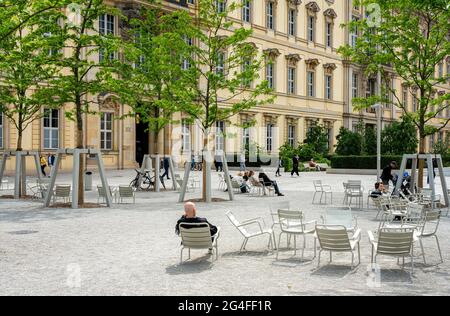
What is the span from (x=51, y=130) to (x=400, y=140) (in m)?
25.1

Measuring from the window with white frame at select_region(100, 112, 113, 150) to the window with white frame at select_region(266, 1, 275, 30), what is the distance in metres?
16.8

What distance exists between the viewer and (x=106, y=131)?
125 ft

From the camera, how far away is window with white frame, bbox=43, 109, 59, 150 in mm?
34812

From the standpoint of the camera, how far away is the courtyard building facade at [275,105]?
119ft

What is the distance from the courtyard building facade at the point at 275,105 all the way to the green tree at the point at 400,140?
571 centimetres

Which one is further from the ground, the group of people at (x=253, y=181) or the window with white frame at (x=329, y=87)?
the window with white frame at (x=329, y=87)

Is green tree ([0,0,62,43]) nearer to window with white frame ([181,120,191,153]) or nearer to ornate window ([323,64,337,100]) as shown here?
window with white frame ([181,120,191,153])

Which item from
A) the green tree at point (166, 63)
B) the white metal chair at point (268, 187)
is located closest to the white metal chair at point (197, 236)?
the green tree at point (166, 63)

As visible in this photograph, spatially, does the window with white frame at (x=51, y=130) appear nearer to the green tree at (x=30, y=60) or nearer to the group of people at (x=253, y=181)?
the green tree at (x=30, y=60)

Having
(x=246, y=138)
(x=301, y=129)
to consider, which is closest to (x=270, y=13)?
(x=301, y=129)

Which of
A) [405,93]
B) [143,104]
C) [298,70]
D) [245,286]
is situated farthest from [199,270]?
[405,93]

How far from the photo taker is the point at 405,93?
6606 centimetres

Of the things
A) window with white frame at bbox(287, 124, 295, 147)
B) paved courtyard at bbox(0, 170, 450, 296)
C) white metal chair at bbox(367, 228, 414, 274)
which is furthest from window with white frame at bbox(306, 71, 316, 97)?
white metal chair at bbox(367, 228, 414, 274)

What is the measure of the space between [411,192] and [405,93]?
49860 millimetres
